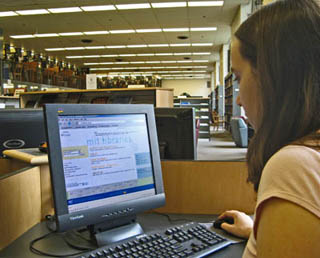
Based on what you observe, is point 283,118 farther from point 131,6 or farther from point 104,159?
point 131,6

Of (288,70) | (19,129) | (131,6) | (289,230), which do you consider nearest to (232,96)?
(131,6)

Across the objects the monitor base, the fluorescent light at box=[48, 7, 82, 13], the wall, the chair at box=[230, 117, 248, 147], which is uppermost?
the fluorescent light at box=[48, 7, 82, 13]

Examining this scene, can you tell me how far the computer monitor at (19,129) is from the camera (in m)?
1.43

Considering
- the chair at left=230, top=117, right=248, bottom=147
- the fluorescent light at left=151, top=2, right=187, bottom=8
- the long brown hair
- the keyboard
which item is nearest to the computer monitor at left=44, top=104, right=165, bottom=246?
the keyboard

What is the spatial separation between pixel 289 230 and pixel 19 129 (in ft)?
4.16

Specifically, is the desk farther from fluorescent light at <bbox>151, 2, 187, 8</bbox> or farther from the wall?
the wall

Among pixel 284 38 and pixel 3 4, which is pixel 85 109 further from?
pixel 3 4

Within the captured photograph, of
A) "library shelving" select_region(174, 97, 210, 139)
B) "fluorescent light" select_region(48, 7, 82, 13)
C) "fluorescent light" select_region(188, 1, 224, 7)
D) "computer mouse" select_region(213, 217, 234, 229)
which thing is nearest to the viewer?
"computer mouse" select_region(213, 217, 234, 229)

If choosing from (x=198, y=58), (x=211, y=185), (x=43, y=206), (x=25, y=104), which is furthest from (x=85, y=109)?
(x=198, y=58)

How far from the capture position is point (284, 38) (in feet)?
1.89

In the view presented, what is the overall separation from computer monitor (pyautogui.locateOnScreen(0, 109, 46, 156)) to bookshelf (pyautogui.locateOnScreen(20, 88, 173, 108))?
430 centimetres

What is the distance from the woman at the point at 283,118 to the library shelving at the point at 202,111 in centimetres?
971

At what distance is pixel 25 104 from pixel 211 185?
6.80m

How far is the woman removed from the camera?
486 millimetres
